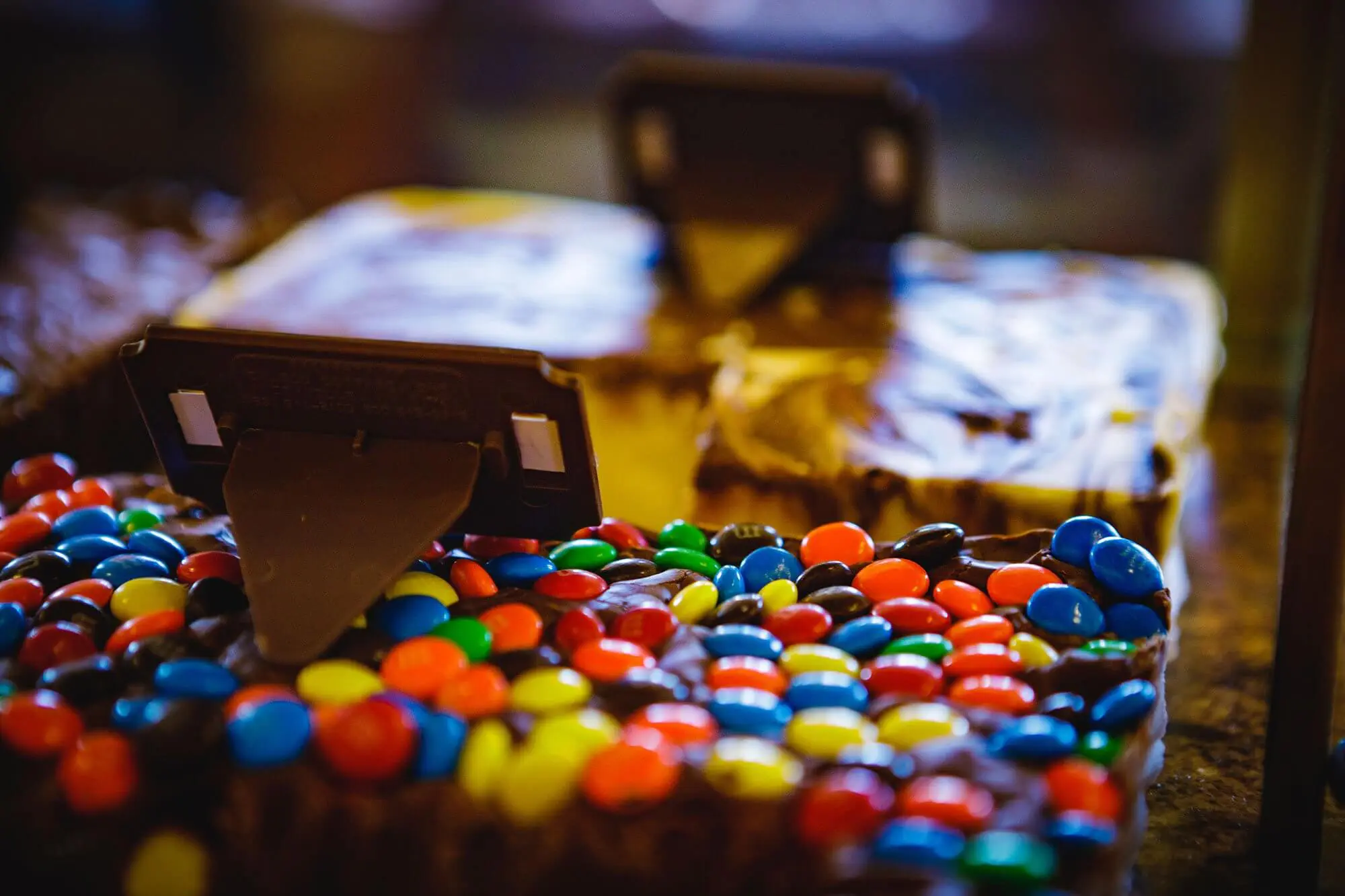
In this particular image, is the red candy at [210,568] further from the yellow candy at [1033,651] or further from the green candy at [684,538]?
the yellow candy at [1033,651]

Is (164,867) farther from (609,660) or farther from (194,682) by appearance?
(609,660)

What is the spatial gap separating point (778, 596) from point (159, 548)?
871 millimetres

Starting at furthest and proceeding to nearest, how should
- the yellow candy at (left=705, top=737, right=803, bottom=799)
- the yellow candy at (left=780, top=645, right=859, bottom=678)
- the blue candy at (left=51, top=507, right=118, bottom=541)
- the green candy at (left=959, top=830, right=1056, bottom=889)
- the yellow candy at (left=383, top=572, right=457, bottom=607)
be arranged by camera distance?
the blue candy at (left=51, top=507, right=118, bottom=541) < the yellow candy at (left=383, top=572, right=457, bottom=607) < the yellow candy at (left=780, top=645, right=859, bottom=678) < the yellow candy at (left=705, top=737, right=803, bottom=799) < the green candy at (left=959, top=830, right=1056, bottom=889)

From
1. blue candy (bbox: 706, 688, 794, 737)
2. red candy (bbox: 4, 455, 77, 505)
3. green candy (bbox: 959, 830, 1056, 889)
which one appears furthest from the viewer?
red candy (bbox: 4, 455, 77, 505)

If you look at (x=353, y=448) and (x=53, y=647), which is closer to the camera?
(x=53, y=647)

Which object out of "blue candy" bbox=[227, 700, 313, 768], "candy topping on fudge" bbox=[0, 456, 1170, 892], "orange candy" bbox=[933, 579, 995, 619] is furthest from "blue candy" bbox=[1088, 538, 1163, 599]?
"blue candy" bbox=[227, 700, 313, 768]

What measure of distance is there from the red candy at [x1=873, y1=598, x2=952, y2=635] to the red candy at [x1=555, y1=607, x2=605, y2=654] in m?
0.36

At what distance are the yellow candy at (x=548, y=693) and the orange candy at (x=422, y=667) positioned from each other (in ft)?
0.26

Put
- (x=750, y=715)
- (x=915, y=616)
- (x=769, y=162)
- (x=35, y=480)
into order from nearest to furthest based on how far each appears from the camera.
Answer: (x=750, y=715) → (x=915, y=616) → (x=35, y=480) → (x=769, y=162)

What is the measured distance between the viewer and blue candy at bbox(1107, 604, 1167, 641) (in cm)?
161

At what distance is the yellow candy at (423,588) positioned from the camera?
5.41 ft

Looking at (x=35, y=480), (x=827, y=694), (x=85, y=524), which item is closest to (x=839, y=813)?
(x=827, y=694)

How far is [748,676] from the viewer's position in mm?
1495

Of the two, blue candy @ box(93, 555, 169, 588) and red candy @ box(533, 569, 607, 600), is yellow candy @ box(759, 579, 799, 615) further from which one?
blue candy @ box(93, 555, 169, 588)
